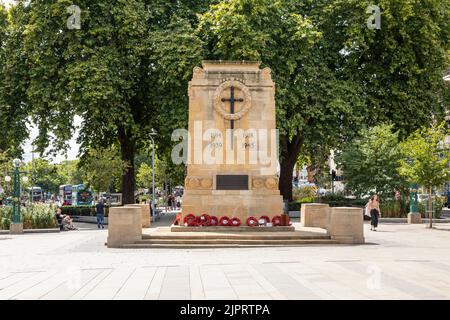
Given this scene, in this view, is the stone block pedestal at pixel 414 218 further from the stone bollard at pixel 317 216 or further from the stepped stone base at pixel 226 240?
the stepped stone base at pixel 226 240

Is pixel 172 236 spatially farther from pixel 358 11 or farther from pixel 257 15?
pixel 358 11

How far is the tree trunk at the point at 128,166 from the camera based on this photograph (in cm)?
4097

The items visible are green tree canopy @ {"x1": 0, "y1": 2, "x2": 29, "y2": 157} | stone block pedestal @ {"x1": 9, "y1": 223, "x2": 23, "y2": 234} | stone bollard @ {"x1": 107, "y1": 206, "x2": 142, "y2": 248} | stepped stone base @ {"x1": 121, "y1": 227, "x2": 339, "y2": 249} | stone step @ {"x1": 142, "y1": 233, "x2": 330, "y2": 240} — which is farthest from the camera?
green tree canopy @ {"x1": 0, "y1": 2, "x2": 29, "y2": 157}

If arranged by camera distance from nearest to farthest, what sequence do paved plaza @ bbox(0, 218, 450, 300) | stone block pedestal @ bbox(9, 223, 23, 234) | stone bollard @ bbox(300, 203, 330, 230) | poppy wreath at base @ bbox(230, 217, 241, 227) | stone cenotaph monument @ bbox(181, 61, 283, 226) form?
paved plaza @ bbox(0, 218, 450, 300)
poppy wreath at base @ bbox(230, 217, 241, 227)
stone cenotaph monument @ bbox(181, 61, 283, 226)
stone bollard @ bbox(300, 203, 330, 230)
stone block pedestal @ bbox(9, 223, 23, 234)

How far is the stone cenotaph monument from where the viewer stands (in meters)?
22.3

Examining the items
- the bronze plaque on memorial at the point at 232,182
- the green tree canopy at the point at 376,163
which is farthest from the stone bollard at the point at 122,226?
the green tree canopy at the point at 376,163

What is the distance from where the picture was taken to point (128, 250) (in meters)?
18.2

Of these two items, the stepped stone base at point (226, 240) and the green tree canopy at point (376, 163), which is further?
the green tree canopy at point (376, 163)

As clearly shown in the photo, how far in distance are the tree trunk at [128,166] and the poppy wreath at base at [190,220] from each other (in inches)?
770

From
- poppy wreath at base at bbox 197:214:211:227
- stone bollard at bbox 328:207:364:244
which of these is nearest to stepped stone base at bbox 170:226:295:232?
poppy wreath at base at bbox 197:214:211:227

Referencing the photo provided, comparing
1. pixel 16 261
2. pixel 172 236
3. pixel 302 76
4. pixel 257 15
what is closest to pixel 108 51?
pixel 257 15

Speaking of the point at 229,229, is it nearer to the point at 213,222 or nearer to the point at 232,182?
the point at 213,222

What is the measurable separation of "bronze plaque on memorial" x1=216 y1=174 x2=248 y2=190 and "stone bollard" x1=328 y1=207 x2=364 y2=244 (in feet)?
13.4

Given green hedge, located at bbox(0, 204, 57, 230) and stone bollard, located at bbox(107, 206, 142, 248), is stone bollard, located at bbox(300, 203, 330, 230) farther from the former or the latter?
green hedge, located at bbox(0, 204, 57, 230)
